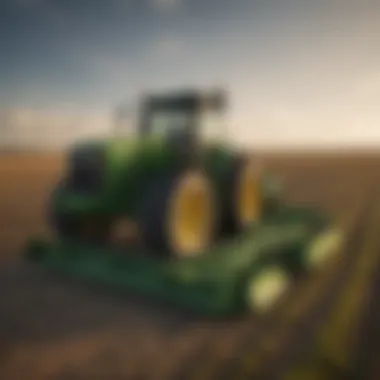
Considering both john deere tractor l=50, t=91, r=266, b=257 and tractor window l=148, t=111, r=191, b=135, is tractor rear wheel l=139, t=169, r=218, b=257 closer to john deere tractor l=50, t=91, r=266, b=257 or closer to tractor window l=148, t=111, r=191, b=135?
john deere tractor l=50, t=91, r=266, b=257

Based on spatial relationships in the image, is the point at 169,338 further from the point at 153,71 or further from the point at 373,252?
the point at 373,252

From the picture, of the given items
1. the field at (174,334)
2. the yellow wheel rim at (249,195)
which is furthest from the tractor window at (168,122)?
the field at (174,334)

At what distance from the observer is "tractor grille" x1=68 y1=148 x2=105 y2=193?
1755 mm

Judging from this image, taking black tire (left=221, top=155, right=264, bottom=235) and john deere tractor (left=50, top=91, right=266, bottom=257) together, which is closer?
john deere tractor (left=50, top=91, right=266, bottom=257)

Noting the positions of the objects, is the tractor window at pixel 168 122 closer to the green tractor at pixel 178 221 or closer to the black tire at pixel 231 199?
the green tractor at pixel 178 221

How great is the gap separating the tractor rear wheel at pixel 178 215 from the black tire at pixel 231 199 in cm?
23

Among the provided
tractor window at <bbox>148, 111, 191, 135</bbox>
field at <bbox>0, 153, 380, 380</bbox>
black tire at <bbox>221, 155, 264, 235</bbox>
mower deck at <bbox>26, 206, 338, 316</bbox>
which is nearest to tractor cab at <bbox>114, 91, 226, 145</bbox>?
tractor window at <bbox>148, 111, 191, 135</bbox>

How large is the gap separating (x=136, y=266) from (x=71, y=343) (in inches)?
14.3

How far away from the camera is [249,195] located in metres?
2.18

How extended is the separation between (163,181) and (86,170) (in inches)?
11.4

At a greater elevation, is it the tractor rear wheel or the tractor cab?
the tractor cab

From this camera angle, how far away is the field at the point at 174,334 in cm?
111

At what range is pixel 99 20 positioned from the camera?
1459 millimetres

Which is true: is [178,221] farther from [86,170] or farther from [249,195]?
[249,195]
